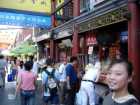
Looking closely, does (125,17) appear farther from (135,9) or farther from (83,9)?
(83,9)

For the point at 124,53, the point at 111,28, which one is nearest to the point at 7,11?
the point at 111,28

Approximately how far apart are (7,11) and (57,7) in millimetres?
2502

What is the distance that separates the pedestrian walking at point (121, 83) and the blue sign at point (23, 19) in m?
17.0

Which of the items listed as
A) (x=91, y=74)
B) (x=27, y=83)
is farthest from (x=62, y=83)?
(x=91, y=74)

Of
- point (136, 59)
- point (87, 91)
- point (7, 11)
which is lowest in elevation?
point (87, 91)

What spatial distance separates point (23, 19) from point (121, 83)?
57.1 ft

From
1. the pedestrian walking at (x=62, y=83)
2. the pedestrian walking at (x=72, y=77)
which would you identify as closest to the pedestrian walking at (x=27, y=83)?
the pedestrian walking at (x=72, y=77)

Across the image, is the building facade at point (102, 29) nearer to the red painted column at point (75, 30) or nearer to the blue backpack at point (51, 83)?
the red painted column at point (75, 30)

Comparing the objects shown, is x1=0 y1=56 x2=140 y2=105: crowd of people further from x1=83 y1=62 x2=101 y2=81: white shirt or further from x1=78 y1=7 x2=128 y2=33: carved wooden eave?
x1=78 y1=7 x2=128 y2=33: carved wooden eave

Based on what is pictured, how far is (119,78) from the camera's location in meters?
3.39

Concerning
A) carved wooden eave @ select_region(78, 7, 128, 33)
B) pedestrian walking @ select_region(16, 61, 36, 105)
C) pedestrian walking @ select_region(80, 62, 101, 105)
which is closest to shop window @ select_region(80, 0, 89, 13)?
carved wooden eave @ select_region(78, 7, 128, 33)

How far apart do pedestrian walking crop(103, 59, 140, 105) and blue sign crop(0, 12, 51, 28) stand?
55.7 ft

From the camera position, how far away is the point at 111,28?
1339cm

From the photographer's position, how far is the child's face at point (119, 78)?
11.1 ft
